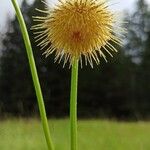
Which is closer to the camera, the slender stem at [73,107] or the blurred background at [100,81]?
the slender stem at [73,107]

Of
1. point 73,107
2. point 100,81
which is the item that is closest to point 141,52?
point 100,81

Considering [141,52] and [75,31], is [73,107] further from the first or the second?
[141,52]

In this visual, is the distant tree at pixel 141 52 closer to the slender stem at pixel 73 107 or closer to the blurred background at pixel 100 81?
the blurred background at pixel 100 81

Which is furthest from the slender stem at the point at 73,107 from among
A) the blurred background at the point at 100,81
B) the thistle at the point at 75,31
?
the blurred background at the point at 100,81

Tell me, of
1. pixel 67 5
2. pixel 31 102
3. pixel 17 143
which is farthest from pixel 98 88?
pixel 67 5

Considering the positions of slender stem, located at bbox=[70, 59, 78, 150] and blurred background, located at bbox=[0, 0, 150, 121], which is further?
blurred background, located at bbox=[0, 0, 150, 121]

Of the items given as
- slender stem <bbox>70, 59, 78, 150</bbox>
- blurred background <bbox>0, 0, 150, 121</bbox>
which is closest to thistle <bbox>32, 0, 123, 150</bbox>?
slender stem <bbox>70, 59, 78, 150</bbox>

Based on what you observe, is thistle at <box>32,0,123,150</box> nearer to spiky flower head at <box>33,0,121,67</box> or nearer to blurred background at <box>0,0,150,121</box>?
spiky flower head at <box>33,0,121,67</box>

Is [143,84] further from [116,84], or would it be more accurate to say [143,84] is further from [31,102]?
[31,102]
